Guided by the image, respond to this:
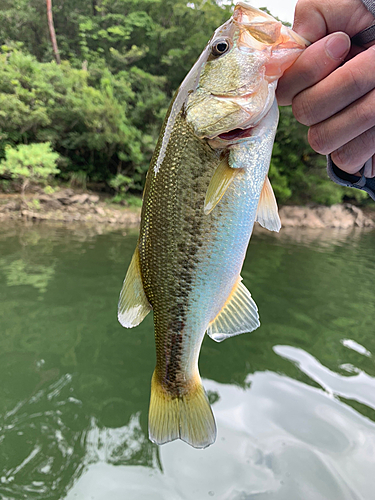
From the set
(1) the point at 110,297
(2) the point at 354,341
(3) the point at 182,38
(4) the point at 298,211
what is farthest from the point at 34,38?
(2) the point at 354,341

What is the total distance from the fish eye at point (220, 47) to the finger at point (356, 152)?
2.04ft

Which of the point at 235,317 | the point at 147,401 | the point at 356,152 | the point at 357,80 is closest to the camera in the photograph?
the point at 357,80

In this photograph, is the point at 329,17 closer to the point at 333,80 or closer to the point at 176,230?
the point at 333,80

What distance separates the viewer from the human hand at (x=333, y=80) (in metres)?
1.08

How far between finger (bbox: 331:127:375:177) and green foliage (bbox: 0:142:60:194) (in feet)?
42.6

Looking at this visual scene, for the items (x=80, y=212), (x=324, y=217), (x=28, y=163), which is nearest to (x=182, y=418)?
(x=80, y=212)

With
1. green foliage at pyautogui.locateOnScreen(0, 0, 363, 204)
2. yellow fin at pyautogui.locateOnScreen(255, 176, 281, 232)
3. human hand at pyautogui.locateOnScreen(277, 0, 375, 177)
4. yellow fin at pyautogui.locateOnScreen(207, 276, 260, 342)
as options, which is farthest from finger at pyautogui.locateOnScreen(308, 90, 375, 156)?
green foliage at pyautogui.locateOnScreen(0, 0, 363, 204)

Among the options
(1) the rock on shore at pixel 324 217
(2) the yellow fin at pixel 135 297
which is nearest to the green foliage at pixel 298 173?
(1) the rock on shore at pixel 324 217

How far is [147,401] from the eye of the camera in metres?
Result: 3.00

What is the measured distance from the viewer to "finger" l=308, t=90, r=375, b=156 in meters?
1.10

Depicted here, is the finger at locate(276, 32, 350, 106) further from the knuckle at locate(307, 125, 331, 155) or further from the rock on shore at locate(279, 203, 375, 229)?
the rock on shore at locate(279, 203, 375, 229)

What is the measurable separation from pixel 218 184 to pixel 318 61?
558 millimetres

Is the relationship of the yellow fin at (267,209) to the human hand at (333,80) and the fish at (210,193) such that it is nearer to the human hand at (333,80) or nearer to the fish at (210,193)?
the fish at (210,193)

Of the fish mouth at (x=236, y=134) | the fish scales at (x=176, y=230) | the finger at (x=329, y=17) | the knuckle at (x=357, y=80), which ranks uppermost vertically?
the finger at (x=329, y=17)
